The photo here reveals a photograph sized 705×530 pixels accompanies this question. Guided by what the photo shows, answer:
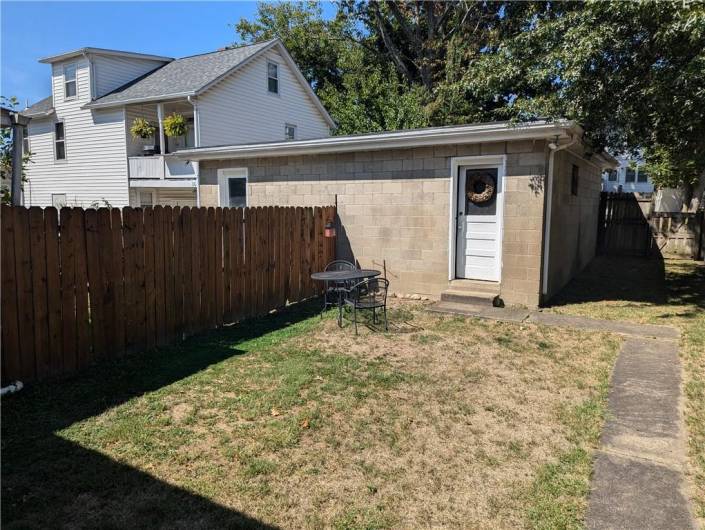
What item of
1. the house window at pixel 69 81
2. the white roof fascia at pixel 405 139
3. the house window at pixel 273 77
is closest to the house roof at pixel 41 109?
the house window at pixel 69 81

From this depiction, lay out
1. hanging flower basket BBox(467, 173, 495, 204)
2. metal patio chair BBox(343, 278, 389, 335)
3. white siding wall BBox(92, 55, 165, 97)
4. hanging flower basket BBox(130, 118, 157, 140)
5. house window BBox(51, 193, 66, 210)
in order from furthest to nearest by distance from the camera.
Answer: house window BBox(51, 193, 66, 210)
white siding wall BBox(92, 55, 165, 97)
hanging flower basket BBox(130, 118, 157, 140)
hanging flower basket BBox(467, 173, 495, 204)
metal patio chair BBox(343, 278, 389, 335)

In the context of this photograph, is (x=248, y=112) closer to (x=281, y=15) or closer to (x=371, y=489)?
(x=281, y=15)

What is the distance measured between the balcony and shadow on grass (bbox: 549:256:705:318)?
1140cm

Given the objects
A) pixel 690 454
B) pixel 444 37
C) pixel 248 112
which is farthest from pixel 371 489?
pixel 444 37

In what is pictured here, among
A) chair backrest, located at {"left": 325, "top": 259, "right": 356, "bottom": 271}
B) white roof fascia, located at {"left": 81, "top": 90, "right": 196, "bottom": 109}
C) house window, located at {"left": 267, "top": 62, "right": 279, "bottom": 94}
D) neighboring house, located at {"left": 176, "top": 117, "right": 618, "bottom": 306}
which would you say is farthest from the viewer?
house window, located at {"left": 267, "top": 62, "right": 279, "bottom": 94}

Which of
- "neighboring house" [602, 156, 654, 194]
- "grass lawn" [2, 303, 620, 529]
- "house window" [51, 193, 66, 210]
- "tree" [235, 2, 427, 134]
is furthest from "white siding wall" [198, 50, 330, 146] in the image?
"neighboring house" [602, 156, 654, 194]

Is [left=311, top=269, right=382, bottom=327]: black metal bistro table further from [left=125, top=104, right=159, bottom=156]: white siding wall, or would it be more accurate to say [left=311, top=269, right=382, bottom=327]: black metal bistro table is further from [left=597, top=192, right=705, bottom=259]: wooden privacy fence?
[left=125, top=104, right=159, bottom=156]: white siding wall

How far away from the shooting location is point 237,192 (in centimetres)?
1035

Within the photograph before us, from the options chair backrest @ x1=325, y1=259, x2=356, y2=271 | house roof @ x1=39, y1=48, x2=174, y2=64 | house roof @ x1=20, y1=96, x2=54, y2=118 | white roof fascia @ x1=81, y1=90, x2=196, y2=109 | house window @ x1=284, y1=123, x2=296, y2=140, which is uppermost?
house roof @ x1=39, y1=48, x2=174, y2=64

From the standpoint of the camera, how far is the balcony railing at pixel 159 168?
15.3 meters

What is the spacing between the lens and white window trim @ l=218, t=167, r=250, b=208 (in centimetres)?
1007

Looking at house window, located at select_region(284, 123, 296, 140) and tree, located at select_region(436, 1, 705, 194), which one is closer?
tree, located at select_region(436, 1, 705, 194)

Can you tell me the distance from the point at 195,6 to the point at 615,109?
7315 mm

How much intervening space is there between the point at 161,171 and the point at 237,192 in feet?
22.5
